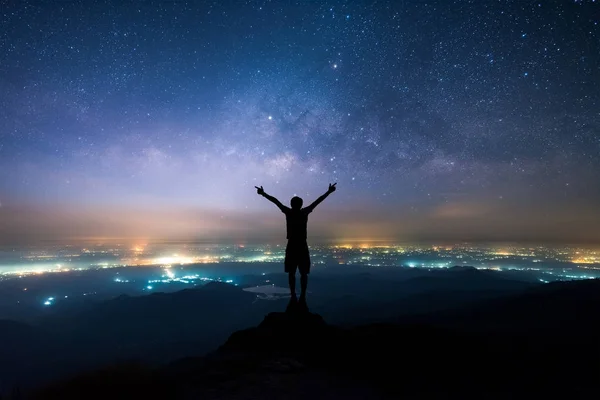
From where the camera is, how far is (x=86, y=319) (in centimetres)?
9662

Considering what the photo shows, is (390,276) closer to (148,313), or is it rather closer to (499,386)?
(148,313)

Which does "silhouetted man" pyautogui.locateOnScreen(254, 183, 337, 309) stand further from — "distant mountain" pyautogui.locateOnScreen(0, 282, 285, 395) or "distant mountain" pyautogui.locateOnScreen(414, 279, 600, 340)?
"distant mountain" pyautogui.locateOnScreen(0, 282, 285, 395)

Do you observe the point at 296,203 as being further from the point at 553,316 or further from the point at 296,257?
the point at 553,316

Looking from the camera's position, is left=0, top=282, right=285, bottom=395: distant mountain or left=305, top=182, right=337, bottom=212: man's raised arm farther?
left=0, top=282, right=285, bottom=395: distant mountain

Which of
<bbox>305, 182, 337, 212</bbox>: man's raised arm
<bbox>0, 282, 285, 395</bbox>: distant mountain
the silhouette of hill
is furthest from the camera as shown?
<bbox>0, 282, 285, 395</bbox>: distant mountain

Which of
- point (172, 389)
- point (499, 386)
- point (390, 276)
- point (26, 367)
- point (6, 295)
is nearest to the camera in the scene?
point (172, 389)

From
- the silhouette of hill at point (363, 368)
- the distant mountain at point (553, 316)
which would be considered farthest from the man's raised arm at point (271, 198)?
the distant mountain at point (553, 316)

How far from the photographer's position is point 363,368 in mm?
6969

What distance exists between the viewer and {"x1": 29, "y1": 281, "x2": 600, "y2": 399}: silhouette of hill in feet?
17.4

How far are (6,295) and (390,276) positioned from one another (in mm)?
191017

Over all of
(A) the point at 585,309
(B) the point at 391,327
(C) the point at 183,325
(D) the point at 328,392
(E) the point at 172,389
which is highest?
(E) the point at 172,389

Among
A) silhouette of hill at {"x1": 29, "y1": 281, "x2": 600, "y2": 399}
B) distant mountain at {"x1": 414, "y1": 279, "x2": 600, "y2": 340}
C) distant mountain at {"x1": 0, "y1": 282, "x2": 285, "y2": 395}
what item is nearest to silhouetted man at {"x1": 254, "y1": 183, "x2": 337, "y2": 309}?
silhouette of hill at {"x1": 29, "y1": 281, "x2": 600, "y2": 399}

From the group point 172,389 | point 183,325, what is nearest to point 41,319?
point 183,325

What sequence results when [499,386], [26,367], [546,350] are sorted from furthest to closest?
[26,367] < [546,350] < [499,386]
